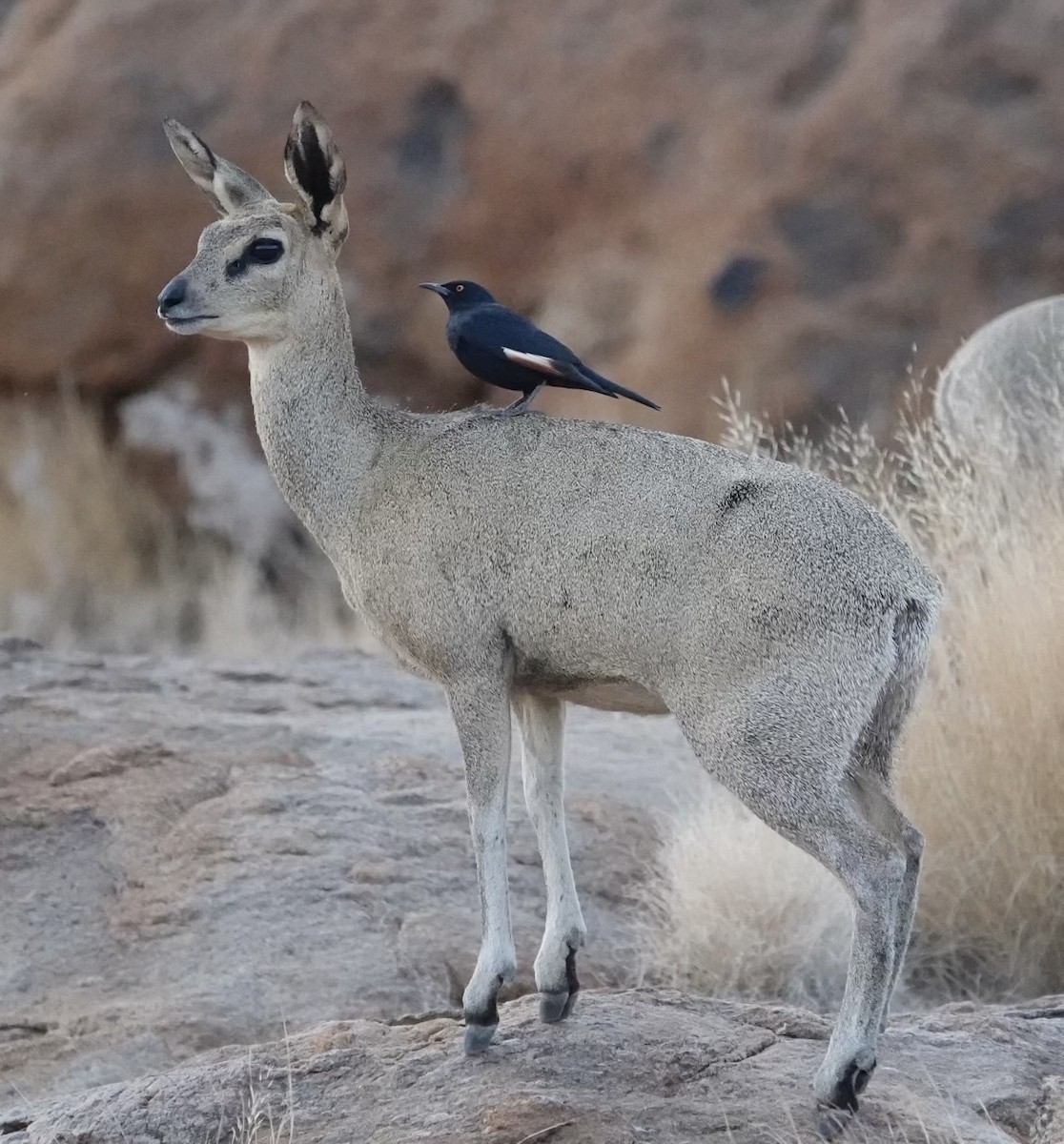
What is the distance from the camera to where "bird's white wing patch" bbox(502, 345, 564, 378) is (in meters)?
4.77

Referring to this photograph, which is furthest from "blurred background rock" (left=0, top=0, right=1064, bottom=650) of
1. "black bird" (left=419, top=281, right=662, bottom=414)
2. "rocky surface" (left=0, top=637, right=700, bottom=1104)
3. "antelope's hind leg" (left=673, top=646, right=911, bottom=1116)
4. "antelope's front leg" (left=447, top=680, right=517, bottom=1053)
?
"antelope's hind leg" (left=673, top=646, right=911, bottom=1116)

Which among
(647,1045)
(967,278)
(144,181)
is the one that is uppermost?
(144,181)

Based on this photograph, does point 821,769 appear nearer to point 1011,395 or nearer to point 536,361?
point 536,361

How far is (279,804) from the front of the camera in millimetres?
7633

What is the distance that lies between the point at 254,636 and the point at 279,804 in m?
6.48

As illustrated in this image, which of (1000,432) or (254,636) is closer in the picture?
(1000,432)

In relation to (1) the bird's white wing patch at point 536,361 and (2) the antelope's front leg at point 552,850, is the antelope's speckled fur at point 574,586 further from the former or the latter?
(1) the bird's white wing patch at point 536,361

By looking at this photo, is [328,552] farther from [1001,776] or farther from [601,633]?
[1001,776]

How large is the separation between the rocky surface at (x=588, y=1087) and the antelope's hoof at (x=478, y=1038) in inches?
1.2

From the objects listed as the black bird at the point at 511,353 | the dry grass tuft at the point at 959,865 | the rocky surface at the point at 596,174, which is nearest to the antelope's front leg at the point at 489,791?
the black bird at the point at 511,353

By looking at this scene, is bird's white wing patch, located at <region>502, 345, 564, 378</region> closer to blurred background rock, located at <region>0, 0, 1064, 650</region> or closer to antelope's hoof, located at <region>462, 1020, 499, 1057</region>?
antelope's hoof, located at <region>462, 1020, 499, 1057</region>

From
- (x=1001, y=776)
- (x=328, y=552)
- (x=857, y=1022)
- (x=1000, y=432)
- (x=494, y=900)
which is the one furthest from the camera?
(x=1000, y=432)

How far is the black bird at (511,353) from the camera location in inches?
188

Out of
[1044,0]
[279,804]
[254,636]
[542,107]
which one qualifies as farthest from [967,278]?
[279,804]
